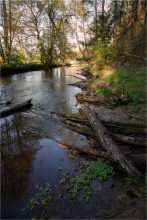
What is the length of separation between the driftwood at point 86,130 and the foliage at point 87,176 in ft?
3.39

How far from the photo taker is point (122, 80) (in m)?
13.0

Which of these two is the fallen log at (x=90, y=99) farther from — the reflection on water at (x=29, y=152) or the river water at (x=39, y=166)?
the river water at (x=39, y=166)

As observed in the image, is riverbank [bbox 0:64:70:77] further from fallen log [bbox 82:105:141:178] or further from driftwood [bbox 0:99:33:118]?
fallen log [bbox 82:105:141:178]

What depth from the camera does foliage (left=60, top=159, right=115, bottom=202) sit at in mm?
4366

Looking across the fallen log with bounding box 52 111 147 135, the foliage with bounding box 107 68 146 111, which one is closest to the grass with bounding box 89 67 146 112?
the foliage with bounding box 107 68 146 111

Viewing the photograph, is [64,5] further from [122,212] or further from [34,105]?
[122,212]

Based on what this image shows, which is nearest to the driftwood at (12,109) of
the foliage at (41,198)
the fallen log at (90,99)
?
the fallen log at (90,99)

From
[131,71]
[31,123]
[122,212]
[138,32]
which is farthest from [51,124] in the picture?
[138,32]

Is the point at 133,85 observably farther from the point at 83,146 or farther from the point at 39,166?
the point at 39,166

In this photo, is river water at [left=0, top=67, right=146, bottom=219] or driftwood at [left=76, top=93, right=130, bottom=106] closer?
river water at [left=0, top=67, right=146, bottom=219]

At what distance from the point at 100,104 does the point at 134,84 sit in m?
2.43

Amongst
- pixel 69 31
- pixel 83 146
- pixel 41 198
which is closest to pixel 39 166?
pixel 41 198

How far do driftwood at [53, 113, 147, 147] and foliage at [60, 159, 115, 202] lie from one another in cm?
103

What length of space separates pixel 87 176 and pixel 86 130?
95.1 inches
